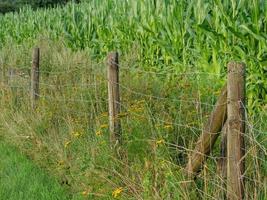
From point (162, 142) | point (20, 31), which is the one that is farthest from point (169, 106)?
point (20, 31)

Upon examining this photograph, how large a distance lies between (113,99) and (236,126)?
8.25ft

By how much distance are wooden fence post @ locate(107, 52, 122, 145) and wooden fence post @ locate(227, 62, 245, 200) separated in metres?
2.11

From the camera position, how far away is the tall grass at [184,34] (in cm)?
702

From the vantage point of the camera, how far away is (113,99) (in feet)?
20.2

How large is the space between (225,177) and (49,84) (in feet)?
16.7

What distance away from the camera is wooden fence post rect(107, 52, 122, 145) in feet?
19.4

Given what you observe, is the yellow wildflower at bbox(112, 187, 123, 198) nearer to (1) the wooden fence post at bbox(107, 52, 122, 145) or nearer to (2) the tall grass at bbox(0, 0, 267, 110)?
(1) the wooden fence post at bbox(107, 52, 122, 145)

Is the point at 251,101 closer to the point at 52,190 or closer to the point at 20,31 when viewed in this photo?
the point at 52,190

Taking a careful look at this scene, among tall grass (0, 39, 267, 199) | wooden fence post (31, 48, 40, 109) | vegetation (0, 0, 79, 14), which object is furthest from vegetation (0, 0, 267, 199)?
vegetation (0, 0, 79, 14)

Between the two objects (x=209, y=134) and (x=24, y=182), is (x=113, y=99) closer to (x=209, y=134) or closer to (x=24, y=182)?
(x=24, y=182)

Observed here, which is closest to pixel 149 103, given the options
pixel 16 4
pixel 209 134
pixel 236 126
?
pixel 209 134

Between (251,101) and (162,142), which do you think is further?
(251,101)

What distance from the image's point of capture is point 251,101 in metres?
6.85

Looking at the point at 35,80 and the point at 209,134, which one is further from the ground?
the point at 35,80
